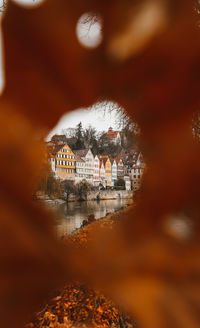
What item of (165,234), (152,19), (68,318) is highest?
(152,19)

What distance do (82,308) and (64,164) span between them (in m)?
0.18

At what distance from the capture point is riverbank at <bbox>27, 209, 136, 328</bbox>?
279mm

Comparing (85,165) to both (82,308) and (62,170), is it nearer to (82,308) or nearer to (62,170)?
(62,170)

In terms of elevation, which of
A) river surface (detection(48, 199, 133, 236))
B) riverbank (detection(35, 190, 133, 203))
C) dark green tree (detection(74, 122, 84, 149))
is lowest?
river surface (detection(48, 199, 133, 236))

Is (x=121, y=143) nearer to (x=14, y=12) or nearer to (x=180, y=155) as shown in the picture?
(x=180, y=155)

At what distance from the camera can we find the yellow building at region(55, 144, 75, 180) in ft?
0.94

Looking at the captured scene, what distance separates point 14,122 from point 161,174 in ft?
0.54

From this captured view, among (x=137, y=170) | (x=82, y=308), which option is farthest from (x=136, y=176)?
(x=82, y=308)

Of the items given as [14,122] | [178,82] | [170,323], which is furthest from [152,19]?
[170,323]

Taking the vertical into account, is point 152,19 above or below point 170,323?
above

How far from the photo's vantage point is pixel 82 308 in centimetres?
30

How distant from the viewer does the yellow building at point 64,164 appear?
29 centimetres

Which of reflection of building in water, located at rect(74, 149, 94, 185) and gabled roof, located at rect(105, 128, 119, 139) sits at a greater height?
gabled roof, located at rect(105, 128, 119, 139)

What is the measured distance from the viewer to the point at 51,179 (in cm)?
28
